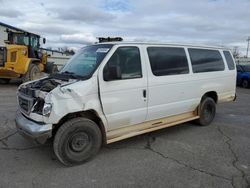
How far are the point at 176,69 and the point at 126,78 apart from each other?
152 cm

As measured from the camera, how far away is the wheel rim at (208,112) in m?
7.65

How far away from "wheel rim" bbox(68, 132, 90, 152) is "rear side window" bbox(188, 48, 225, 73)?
10.6 ft

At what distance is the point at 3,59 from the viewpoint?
48.1ft

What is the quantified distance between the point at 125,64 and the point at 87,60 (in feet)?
2.35

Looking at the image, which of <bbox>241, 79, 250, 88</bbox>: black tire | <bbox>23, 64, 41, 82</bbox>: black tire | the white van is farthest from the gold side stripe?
<bbox>241, 79, 250, 88</bbox>: black tire

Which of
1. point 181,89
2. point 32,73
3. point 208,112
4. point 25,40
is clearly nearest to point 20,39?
point 25,40

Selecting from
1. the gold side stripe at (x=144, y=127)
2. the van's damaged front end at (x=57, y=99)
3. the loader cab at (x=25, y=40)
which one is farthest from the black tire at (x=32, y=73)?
the gold side stripe at (x=144, y=127)

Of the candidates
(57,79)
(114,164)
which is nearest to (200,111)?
(114,164)

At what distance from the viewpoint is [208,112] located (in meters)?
7.81

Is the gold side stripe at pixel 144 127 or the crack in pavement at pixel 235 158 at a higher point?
the gold side stripe at pixel 144 127

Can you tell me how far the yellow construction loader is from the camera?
1466cm

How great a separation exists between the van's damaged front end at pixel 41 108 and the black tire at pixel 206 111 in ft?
12.0

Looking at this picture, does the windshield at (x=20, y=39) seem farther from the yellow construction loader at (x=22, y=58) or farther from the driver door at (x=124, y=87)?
the driver door at (x=124, y=87)

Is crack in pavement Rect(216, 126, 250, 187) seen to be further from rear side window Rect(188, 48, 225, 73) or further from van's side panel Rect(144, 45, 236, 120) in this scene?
rear side window Rect(188, 48, 225, 73)
